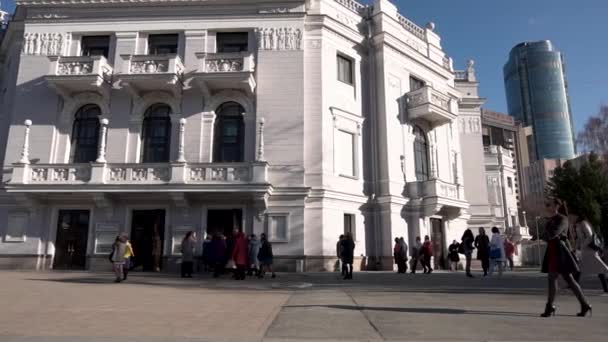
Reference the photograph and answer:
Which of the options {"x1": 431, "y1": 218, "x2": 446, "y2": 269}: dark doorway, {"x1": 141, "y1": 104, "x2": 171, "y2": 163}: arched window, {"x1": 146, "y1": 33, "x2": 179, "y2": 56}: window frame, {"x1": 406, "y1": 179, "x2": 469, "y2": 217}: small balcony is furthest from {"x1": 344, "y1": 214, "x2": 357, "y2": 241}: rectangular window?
{"x1": 146, "y1": 33, "x2": 179, "y2": 56}: window frame

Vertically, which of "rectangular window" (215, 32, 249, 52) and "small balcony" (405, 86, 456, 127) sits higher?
"rectangular window" (215, 32, 249, 52)

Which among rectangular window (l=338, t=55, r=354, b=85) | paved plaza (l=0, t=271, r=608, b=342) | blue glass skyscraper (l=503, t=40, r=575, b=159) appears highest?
blue glass skyscraper (l=503, t=40, r=575, b=159)

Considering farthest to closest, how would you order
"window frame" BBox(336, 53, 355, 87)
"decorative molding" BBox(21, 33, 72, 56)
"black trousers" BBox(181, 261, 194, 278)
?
"window frame" BBox(336, 53, 355, 87) → "decorative molding" BBox(21, 33, 72, 56) → "black trousers" BBox(181, 261, 194, 278)

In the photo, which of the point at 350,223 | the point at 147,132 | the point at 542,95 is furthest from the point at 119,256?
the point at 542,95

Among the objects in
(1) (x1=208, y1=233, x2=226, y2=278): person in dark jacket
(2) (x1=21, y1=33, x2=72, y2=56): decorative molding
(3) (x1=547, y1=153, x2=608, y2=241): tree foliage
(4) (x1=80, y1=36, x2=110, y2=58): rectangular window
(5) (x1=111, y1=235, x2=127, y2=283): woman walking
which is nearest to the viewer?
(5) (x1=111, y1=235, x2=127, y2=283): woman walking

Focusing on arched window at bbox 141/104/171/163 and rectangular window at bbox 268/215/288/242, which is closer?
rectangular window at bbox 268/215/288/242

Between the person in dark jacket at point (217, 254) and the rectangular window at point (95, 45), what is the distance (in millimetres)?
12025

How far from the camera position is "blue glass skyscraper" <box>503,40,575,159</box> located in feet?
605

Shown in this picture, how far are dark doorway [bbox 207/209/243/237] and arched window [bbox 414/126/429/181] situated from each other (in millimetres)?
10781

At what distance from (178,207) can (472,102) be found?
72.3ft

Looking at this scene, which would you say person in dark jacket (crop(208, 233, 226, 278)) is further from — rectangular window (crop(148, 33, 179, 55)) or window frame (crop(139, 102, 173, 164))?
rectangular window (crop(148, 33, 179, 55))

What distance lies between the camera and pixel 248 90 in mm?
21203

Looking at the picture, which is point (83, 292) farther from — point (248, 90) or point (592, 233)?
point (248, 90)

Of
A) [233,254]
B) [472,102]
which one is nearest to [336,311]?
[233,254]
